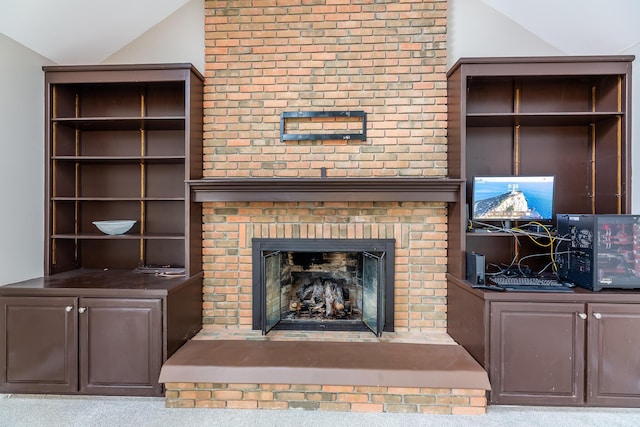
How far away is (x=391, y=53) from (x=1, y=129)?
292 centimetres

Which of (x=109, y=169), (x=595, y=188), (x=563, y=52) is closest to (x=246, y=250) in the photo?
(x=109, y=169)

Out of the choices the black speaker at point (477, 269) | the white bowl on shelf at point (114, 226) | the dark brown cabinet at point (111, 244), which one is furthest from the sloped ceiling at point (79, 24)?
the black speaker at point (477, 269)

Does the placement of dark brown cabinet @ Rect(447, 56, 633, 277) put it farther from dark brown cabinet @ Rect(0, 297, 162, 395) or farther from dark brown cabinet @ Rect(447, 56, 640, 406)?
dark brown cabinet @ Rect(0, 297, 162, 395)

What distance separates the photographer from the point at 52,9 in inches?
84.7

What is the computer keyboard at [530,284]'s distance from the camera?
6.31 ft

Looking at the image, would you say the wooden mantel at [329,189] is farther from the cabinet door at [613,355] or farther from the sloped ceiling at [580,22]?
the sloped ceiling at [580,22]

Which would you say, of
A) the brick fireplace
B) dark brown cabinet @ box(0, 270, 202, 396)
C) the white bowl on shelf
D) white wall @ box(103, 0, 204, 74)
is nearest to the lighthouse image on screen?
the brick fireplace

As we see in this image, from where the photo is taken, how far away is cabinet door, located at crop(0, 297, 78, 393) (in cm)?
198

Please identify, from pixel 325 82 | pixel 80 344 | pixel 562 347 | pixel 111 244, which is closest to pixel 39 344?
pixel 80 344

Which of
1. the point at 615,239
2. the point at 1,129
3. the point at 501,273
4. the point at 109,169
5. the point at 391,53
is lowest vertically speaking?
the point at 501,273

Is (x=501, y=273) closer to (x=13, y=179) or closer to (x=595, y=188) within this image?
(x=595, y=188)

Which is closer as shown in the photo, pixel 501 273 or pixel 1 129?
pixel 1 129

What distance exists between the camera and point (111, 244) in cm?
262

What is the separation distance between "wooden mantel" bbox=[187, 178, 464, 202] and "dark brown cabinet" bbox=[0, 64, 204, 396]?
0.85 ft
